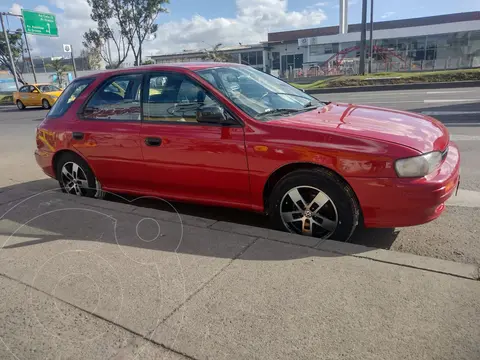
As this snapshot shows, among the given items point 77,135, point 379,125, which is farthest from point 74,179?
point 379,125

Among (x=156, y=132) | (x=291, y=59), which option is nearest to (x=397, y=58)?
(x=291, y=59)

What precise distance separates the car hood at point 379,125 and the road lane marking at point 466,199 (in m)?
1.07

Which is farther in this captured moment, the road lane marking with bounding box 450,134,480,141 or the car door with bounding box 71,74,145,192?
the road lane marking with bounding box 450,134,480,141

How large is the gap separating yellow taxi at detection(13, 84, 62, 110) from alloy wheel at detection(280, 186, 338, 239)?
22.4 meters

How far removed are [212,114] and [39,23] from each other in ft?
113

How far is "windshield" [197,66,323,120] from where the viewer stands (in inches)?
145

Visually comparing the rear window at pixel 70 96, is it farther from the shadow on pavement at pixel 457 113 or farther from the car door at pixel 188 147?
the shadow on pavement at pixel 457 113

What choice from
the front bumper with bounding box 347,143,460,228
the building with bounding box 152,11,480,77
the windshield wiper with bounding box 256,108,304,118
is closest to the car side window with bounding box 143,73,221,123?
the windshield wiper with bounding box 256,108,304,118

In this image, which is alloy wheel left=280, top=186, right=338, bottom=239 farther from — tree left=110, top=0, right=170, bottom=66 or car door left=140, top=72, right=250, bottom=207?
tree left=110, top=0, right=170, bottom=66

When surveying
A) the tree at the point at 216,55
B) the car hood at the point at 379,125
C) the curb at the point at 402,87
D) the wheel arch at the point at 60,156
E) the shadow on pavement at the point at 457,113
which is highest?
the tree at the point at 216,55

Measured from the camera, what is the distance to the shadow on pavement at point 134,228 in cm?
334

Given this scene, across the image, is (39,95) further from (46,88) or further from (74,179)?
(74,179)

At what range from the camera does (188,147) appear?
3750mm

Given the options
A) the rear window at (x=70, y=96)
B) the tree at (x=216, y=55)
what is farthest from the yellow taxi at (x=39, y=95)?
the tree at (x=216, y=55)
